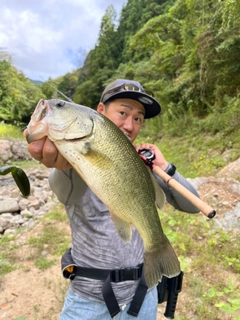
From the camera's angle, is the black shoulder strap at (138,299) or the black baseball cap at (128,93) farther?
the black baseball cap at (128,93)

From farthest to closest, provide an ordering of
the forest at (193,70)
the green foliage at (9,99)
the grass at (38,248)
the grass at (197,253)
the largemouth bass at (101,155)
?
the green foliage at (9,99) < the forest at (193,70) < the grass at (38,248) < the grass at (197,253) < the largemouth bass at (101,155)

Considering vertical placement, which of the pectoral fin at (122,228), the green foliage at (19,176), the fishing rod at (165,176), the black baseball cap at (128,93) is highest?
the black baseball cap at (128,93)

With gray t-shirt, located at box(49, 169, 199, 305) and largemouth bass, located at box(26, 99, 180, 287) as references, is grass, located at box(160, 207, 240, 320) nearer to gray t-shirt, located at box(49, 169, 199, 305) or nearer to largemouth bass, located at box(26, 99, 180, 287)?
gray t-shirt, located at box(49, 169, 199, 305)

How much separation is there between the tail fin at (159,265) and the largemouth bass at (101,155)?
0.18 m

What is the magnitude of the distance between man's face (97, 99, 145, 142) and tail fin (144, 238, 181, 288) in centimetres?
73

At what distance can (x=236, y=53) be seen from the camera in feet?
27.5

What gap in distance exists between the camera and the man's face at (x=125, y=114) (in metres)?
1.78

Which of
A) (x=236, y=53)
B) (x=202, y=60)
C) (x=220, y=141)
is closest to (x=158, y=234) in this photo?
(x=220, y=141)

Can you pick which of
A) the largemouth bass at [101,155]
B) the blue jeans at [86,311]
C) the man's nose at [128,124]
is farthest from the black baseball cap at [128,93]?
the blue jeans at [86,311]

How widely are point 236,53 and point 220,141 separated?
111 inches

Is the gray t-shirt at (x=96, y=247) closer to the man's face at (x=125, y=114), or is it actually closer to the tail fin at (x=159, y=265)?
the tail fin at (x=159, y=265)

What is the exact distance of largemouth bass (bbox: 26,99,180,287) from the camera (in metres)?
1.16

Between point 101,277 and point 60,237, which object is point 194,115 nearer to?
point 60,237

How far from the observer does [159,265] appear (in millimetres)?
1412
